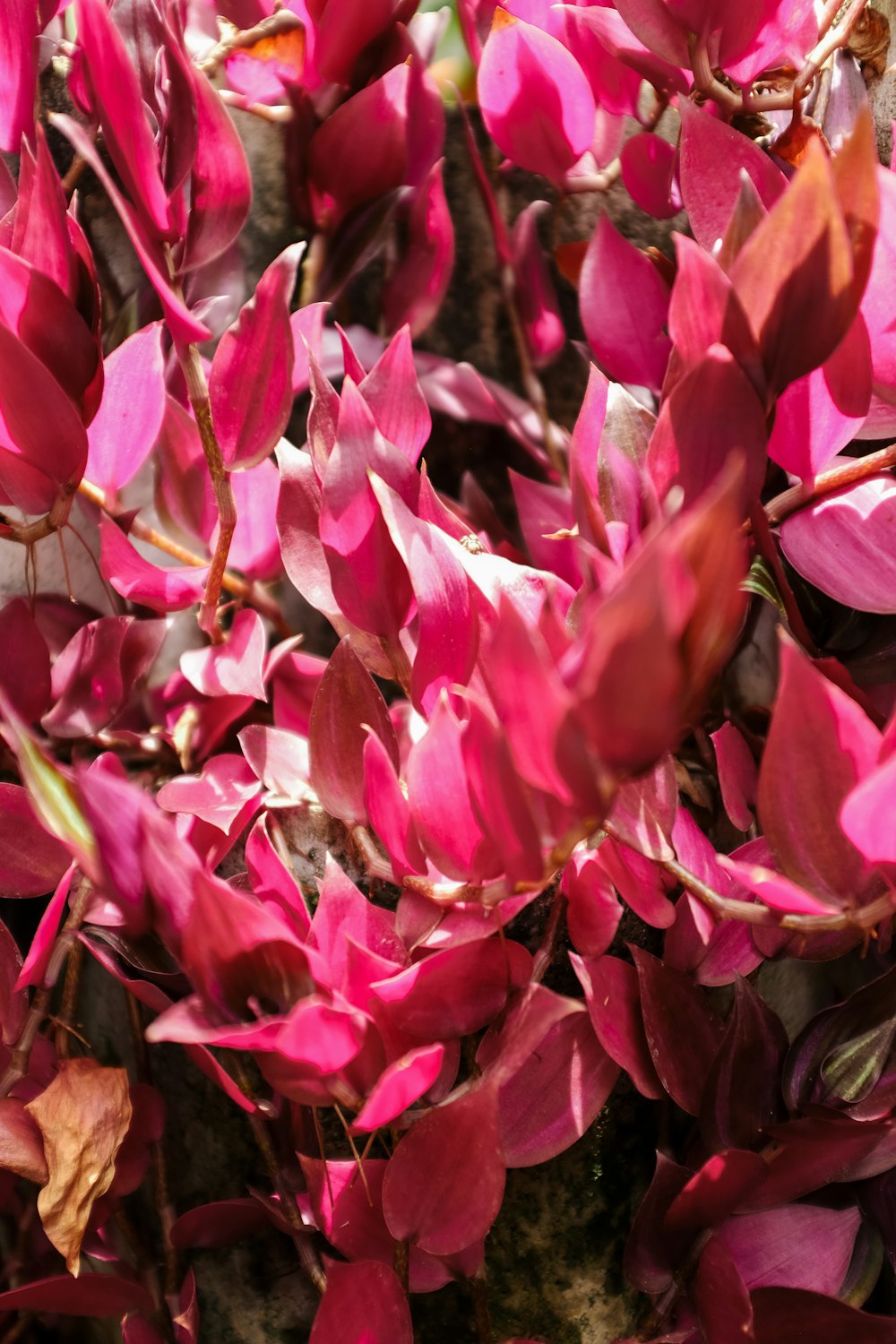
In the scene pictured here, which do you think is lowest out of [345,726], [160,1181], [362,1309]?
[160,1181]

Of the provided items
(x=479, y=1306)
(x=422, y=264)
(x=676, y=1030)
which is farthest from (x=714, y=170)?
(x=479, y=1306)

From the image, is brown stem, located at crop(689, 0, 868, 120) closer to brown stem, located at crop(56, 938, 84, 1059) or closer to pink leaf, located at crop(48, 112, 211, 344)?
pink leaf, located at crop(48, 112, 211, 344)

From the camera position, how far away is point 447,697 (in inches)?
10.6

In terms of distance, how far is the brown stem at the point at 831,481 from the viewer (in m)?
0.33

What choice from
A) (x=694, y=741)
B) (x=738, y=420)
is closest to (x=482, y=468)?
(x=694, y=741)

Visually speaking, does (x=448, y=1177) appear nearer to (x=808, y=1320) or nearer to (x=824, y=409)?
(x=808, y=1320)

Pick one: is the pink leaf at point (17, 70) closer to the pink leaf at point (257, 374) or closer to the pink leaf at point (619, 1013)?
the pink leaf at point (257, 374)

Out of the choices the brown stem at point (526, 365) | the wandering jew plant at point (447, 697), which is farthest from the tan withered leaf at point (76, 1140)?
the brown stem at point (526, 365)

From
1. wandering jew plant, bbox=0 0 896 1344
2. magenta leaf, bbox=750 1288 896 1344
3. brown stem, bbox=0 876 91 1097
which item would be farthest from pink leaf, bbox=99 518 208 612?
magenta leaf, bbox=750 1288 896 1344

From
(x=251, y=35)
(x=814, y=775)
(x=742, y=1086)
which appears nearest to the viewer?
(x=814, y=775)

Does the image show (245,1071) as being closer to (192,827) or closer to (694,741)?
(192,827)

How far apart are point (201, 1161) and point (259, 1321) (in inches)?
2.7

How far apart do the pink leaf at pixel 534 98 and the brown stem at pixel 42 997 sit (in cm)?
34

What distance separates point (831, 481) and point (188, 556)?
0.80ft
